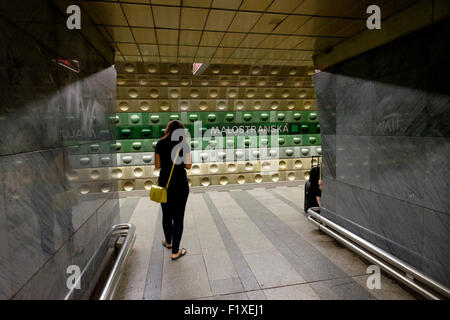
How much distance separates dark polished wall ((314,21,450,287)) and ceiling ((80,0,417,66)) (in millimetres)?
564

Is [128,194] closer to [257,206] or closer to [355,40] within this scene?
[257,206]

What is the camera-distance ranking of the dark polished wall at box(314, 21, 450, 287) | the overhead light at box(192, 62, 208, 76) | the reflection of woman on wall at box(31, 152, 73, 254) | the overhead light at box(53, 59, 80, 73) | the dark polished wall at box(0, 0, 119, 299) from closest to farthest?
1. the dark polished wall at box(0, 0, 119, 299)
2. the reflection of woman on wall at box(31, 152, 73, 254)
3. the overhead light at box(53, 59, 80, 73)
4. the dark polished wall at box(314, 21, 450, 287)
5. the overhead light at box(192, 62, 208, 76)

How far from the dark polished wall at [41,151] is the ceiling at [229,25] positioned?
2.05 feet

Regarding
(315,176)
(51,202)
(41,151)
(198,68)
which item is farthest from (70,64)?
(198,68)

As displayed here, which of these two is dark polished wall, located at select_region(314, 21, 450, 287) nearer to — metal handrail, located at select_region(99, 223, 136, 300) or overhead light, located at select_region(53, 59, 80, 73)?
metal handrail, located at select_region(99, 223, 136, 300)

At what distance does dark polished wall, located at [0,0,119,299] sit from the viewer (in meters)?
1.59

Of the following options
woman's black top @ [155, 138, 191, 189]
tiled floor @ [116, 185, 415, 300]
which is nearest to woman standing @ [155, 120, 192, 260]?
woman's black top @ [155, 138, 191, 189]

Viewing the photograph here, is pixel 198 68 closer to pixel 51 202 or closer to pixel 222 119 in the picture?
pixel 222 119

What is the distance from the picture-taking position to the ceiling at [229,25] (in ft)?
9.29

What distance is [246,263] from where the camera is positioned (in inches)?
136

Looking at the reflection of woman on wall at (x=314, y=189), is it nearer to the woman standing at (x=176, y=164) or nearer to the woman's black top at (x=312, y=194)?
the woman's black top at (x=312, y=194)

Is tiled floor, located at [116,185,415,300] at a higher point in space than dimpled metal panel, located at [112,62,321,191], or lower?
lower

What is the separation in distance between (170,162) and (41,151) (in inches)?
60.3

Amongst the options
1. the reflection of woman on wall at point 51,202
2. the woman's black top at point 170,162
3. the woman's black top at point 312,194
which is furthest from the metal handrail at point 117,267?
the woman's black top at point 312,194
